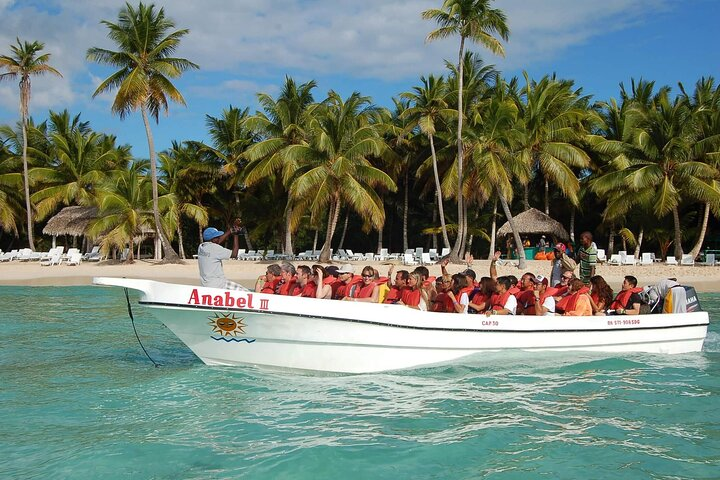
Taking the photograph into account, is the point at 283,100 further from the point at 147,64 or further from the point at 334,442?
the point at 334,442

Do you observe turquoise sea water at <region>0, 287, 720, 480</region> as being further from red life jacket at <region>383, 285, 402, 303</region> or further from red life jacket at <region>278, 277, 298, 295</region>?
red life jacket at <region>278, 277, 298, 295</region>

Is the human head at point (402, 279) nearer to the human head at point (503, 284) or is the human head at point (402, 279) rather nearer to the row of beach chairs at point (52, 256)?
the human head at point (503, 284)

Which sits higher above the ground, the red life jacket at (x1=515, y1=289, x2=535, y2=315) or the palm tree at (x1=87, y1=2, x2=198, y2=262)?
the palm tree at (x1=87, y1=2, x2=198, y2=262)

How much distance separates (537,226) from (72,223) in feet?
76.7

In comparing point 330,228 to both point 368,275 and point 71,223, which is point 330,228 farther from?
point 368,275

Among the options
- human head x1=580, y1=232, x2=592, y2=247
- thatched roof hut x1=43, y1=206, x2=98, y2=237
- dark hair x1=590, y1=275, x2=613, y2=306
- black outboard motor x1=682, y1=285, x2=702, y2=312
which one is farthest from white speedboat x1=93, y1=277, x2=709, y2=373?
thatched roof hut x1=43, y1=206, x2=98, y2=237

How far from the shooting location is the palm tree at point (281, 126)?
3141 centimetres

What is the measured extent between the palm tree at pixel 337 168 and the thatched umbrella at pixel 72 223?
39.5 feet

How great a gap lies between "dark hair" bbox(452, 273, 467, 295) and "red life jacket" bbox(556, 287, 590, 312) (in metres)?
1.57

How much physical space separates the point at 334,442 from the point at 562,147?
25.5 metres

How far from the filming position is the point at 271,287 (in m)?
10.5

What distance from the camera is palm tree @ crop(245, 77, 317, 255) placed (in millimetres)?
31406

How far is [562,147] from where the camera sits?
2986 cm

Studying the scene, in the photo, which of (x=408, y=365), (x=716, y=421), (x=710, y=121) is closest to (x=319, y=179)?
(x=710, y=121)
